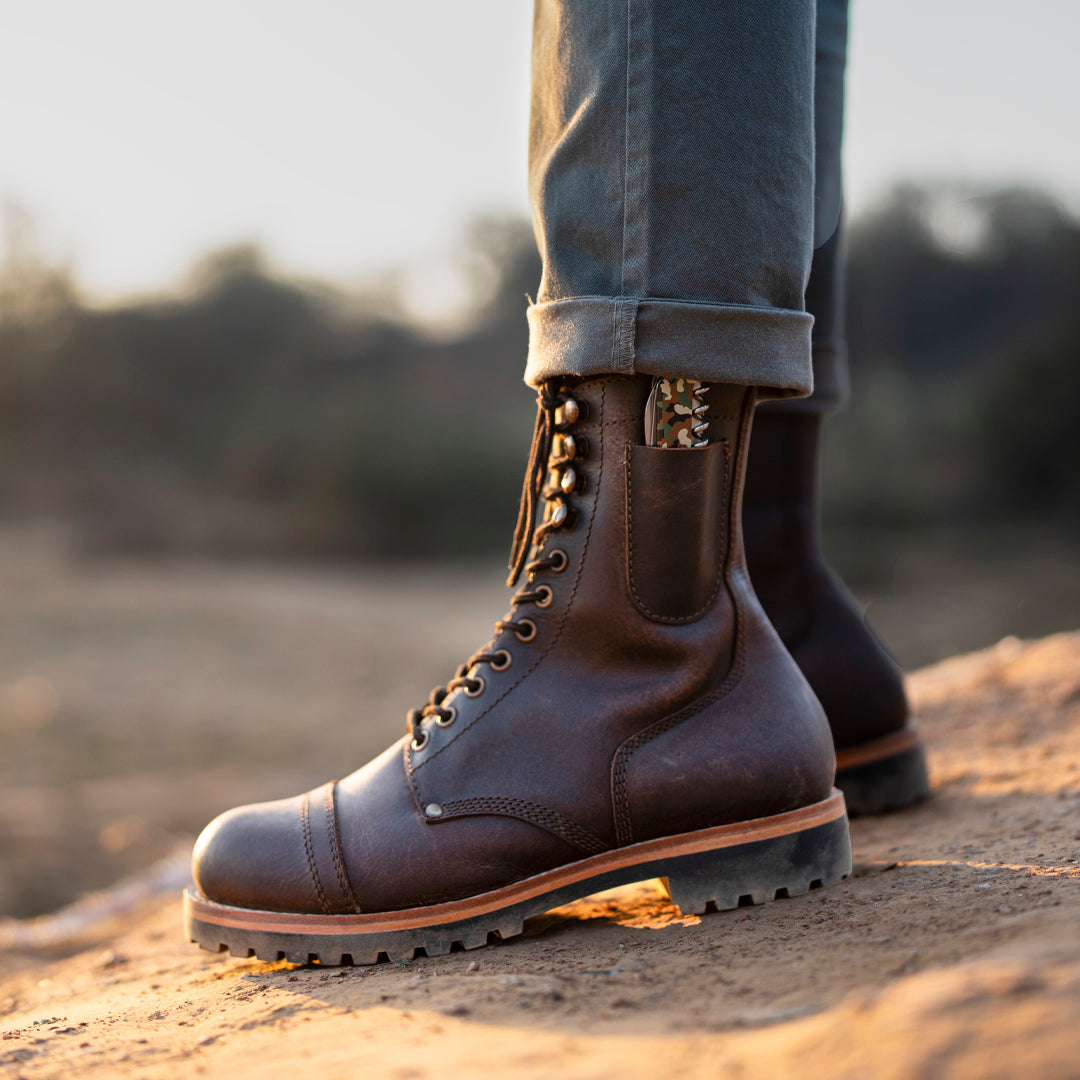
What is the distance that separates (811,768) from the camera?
1.14 metres

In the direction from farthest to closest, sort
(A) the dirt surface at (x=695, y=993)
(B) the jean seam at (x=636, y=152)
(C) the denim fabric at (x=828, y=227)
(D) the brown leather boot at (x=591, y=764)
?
1. (C) the denim fabric at (x=828, y=227)
2. (D) the brown leather boot at (x=591, y=764)
3. (B) the jean seam at (x=636, y=152)
4. (A) the dirt surface at (x=695, y=993)

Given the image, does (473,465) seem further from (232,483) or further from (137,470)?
(137,470)

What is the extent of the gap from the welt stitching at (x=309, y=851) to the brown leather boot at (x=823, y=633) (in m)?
0.74

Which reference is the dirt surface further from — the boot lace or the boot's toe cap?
the boot lace

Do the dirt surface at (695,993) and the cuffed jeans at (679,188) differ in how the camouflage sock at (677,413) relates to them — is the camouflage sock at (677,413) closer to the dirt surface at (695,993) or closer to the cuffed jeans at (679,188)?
the cuffed jeans at (679,188)

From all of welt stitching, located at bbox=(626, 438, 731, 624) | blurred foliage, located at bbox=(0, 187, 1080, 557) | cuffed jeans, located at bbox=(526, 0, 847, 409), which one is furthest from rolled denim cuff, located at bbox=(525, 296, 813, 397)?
blurred foliage, located at bbox=(0, 187, 1080, 557)

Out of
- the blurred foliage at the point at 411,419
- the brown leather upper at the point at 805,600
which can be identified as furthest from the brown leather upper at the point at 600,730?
the blurred foliage at the point at 411,419

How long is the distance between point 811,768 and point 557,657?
314mm

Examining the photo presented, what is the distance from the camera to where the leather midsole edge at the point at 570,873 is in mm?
1104

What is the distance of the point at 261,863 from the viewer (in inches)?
45.3

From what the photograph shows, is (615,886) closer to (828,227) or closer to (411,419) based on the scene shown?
(828,227)

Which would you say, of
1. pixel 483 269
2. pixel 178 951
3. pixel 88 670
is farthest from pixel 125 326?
pixel 178 951

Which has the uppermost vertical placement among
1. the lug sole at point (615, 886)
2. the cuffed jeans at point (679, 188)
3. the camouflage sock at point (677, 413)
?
the cuffed jeans at point (679, 188)

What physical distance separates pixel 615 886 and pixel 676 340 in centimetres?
60
